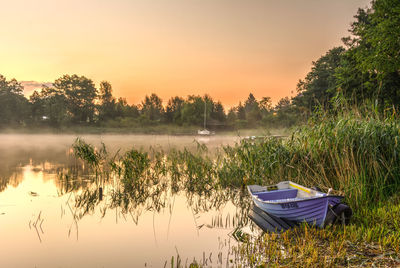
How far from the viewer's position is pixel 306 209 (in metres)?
5.32

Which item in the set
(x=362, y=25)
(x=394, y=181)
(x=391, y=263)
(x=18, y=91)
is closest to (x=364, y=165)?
(x=394, y=181)

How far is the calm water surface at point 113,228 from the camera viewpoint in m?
Answer: 5.30

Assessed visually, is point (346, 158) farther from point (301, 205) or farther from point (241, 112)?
point (241, 112)

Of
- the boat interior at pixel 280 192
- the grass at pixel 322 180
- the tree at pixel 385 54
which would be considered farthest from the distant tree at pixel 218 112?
the boat interior at pixel 280 192

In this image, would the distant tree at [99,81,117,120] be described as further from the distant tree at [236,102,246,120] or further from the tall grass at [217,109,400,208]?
the tall grass at [217,109,400,208]

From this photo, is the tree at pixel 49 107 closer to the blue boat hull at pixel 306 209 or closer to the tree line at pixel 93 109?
the tree line at pixel 93 109

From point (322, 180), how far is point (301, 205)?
2.60 m

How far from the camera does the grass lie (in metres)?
4.50

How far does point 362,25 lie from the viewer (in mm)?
20734

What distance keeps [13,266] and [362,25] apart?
23.5 meters

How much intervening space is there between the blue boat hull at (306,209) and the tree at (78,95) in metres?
68.6

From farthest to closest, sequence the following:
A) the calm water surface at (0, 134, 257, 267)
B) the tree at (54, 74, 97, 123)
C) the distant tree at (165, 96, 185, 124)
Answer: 1. the distant tree at (165, 96, 185, 124)
2. the tree at (54, 74, 97, 123)
3. the calm water surface at (0, 134, 257, 267)

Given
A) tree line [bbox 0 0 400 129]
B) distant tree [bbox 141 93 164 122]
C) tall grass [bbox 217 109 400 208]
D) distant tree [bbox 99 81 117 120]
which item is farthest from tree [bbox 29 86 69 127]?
tall grass [bbox 217 109 400 208]

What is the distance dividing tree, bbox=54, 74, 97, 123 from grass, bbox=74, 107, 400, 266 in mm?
62997
